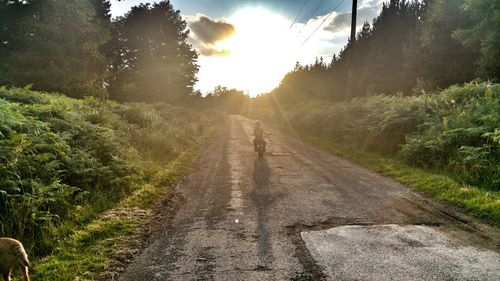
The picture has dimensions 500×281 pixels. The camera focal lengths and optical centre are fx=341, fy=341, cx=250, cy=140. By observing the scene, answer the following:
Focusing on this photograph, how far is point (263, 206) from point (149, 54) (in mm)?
37691

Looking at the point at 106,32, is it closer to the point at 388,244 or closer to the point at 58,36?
the point at 58,36

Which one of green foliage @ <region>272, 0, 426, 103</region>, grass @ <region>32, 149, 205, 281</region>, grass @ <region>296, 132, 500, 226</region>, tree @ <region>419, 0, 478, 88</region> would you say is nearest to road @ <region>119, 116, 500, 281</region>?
grass @ <region>296, 132, 500, 226</region>

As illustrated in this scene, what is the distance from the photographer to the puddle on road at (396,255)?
13.9 ft

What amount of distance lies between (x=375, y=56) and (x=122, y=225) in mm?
51518

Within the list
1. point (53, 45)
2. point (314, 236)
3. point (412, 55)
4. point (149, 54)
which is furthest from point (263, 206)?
point (412, 55)

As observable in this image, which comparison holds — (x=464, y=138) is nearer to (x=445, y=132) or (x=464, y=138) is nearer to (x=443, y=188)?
(x=445, y=132)

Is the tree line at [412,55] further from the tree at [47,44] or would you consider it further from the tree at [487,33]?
the tree at [47,44]

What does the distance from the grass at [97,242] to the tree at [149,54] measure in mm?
33855

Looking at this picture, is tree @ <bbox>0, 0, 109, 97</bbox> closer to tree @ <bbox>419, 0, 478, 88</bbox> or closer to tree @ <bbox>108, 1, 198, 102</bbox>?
tree @ <bbox>108, 1, 198, 102</bbox>

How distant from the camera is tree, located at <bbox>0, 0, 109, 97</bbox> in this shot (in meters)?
22.3

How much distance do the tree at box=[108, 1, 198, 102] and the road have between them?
111ft

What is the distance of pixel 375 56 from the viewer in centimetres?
5116

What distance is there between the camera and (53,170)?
22.4 feet

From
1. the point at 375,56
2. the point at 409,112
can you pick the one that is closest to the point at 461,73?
the point at 375,56
